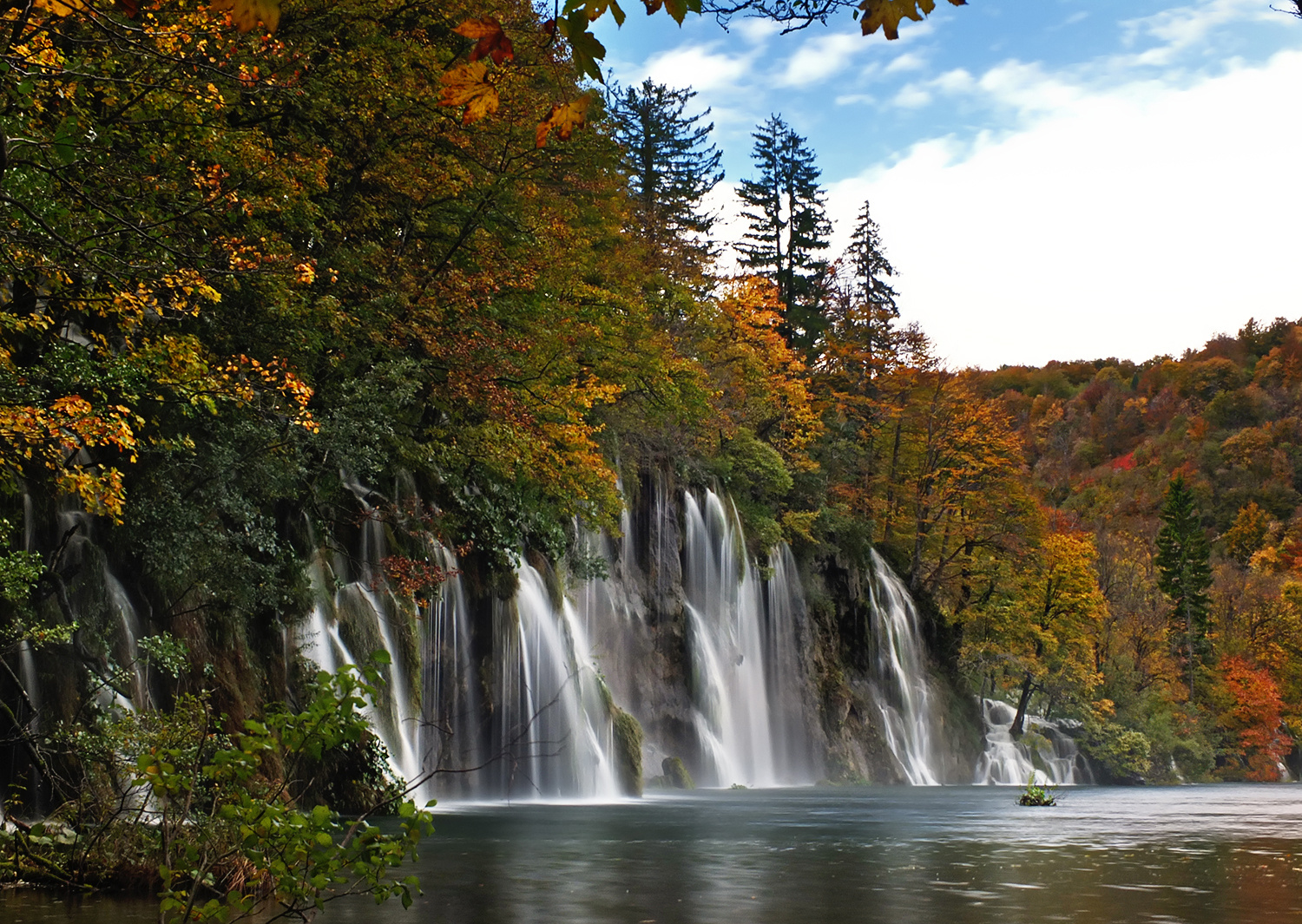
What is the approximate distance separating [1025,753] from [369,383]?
1460 inches

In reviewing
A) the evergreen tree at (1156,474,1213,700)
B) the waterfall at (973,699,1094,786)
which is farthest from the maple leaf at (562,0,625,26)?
the evergreen tree at (1156,474,1213,700)

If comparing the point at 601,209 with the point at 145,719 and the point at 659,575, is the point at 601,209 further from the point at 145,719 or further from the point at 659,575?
the point at 145,719

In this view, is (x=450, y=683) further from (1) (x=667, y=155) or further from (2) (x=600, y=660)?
(1) (x=667, y=155)

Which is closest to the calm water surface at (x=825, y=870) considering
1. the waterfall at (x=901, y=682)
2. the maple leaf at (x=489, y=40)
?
the maple leaf at (x=489, y=40)

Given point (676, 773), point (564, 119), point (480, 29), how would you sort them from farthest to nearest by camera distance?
1. point (676, 773)
2. point (564, 119)
3. point (480, 29)

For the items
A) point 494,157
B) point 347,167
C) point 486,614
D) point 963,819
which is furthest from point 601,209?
point 963,819

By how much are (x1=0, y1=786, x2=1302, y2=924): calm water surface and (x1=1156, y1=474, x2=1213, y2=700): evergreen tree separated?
48.0 metres

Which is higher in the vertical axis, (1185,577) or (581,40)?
(1185,577)

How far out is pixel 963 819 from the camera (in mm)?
19266

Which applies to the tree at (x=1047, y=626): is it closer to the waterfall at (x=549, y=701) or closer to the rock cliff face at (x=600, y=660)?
the rock cliff face at (x=600, y=660)

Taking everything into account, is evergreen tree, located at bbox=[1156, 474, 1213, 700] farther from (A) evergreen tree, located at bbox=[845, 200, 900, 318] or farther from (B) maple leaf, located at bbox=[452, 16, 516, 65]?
(B) maple leaf, located at bbox=[452, 16, 516, 65]

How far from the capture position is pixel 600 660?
28.7 meters

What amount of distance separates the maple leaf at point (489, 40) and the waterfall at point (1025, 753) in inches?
1695

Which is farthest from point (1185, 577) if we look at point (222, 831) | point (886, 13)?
point (886, 13)
